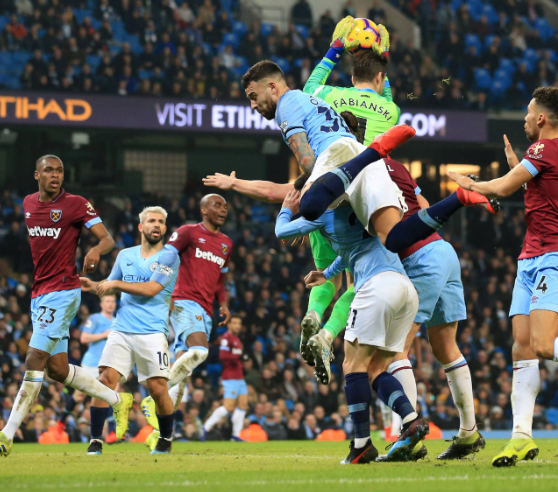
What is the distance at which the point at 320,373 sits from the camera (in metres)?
5.80

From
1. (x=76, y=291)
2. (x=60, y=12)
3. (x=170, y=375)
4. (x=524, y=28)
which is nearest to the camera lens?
(x=76, y=291)

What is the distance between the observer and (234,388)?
1422 centimetres

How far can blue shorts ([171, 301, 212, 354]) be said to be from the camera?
32.0ft

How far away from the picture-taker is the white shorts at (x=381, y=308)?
5.43 metres

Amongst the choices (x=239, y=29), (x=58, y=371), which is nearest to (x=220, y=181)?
(x=58, y=371)

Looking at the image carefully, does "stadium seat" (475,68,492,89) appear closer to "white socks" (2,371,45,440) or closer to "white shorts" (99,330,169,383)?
"white shorts" (99,330,169,383)

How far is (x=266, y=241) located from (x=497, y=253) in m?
6.49

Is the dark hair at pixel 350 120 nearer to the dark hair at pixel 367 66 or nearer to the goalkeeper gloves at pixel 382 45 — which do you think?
the dark hair at pixel 367 66

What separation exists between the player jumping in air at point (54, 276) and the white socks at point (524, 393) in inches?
154

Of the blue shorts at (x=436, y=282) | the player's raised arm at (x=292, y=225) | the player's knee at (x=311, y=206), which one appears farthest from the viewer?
the blue shorts at (x=436, y=282)

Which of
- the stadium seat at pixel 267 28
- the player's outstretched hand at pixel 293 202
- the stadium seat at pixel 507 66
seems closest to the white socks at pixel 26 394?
the player's outstretched hand at pixel 293 202

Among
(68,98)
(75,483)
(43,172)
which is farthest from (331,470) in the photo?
(68,98)

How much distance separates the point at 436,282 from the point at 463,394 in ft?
3.14

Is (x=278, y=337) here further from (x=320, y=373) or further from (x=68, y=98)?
(x=320, y=373)
